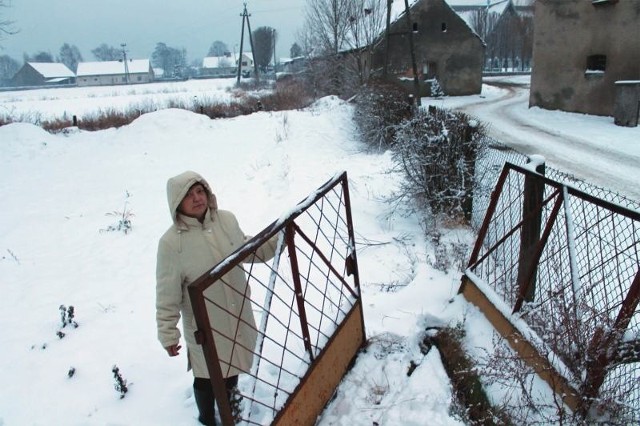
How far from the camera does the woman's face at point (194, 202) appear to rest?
2365mm

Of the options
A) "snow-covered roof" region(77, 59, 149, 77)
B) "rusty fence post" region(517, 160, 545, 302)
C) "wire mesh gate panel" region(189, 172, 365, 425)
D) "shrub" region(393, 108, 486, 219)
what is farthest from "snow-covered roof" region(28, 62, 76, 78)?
"rusty fence post" region(517, 160, 545, 302)

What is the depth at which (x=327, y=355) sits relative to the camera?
2.98m

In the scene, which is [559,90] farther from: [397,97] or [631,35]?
[397,97]

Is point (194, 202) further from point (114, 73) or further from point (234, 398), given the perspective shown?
point (114, 73)

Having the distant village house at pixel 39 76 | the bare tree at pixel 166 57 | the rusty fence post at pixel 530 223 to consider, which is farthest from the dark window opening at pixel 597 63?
the bare tree at pixel 166 57

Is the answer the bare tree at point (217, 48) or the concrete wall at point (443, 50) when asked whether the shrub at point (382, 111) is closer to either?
the concrete wall at point (443, 50)

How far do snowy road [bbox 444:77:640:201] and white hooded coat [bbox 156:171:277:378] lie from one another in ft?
23.2

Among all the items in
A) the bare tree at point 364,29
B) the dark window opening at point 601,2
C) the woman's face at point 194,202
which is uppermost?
the bare tree at point 364,29

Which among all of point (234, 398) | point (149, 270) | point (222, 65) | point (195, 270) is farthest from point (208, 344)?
point (222, 65)

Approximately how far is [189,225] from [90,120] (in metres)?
18.3

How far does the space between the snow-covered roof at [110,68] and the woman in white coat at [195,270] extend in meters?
97.8

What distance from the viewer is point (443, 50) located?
25500 mm

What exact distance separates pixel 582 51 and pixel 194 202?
54.9ft

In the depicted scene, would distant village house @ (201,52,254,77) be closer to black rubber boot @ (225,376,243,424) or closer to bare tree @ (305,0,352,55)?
bare tree @ (305,0,352,55)
